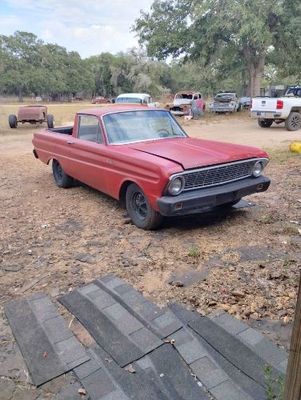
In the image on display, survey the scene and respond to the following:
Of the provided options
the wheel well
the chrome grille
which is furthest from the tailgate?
the wheel well

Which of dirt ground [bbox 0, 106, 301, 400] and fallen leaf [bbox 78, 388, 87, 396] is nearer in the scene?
fallen leaf [bbox 78, 388, 87, 396]

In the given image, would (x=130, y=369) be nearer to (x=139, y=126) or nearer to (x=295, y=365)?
(x=295, y=365)

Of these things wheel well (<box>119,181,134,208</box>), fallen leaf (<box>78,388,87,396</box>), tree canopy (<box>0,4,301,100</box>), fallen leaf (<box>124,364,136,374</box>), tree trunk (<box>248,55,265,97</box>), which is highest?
tree canopy (<box>0,4,301,100</box>)

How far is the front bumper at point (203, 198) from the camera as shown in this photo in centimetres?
437

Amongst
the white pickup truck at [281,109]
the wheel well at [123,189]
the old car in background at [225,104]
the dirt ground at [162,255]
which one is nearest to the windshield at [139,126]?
the wheel well at [123,189]

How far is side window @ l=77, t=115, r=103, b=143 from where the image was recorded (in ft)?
19.3

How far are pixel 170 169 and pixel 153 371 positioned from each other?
2314 millimetres

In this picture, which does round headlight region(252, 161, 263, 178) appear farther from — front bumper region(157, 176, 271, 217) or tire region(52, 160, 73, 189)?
tire region(52, 160, 73, 189)

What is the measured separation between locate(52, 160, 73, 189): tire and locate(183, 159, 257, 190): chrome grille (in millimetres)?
3301

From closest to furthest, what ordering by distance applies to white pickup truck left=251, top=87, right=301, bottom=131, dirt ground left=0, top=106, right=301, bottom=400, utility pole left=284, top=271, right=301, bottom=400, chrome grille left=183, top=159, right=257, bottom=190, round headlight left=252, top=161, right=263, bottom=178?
utility pole left=284, top=271, right=301, bottom=400, dirt ground left=0, top=106, right=301, bottom=400, chrome grille left=183, top=159, right=257, bottom=190, round headlight left=252, top=161, right=263, bottom=178, white pickup truck left=251, top=87, right=301, bottom=131

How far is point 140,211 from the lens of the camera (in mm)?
5117

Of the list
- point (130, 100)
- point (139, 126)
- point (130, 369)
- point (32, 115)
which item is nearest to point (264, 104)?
point (130, 100)

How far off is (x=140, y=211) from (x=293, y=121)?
12.9m

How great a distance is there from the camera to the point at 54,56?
7850cm
